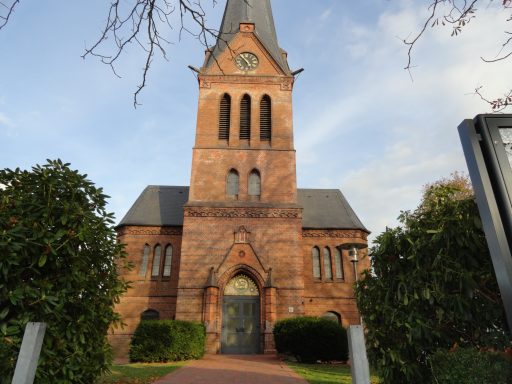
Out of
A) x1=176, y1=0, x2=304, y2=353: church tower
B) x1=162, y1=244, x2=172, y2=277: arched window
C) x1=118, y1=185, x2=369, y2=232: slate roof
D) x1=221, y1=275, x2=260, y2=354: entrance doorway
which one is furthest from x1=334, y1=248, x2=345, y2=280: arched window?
x1=162, y1=244, x2=172, y2=277: arched window

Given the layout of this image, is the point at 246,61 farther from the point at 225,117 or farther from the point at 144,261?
the point at 144,261

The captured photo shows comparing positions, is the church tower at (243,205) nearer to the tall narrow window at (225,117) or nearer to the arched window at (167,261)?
the tall narrow window at (225,117)

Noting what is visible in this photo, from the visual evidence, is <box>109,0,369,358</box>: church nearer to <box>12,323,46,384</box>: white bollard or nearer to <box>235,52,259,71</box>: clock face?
<box>235,52,259,71</box>: clock face

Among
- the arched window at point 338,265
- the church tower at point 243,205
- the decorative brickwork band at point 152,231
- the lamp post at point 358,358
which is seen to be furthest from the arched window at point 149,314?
the lamp post at point 358,358

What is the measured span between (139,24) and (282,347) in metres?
14.5

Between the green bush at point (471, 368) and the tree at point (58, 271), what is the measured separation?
193 inches

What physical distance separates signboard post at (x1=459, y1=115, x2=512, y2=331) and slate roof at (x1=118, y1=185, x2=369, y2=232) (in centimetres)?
2231

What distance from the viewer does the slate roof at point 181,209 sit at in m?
23.9

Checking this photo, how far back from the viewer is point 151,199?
26.3 meters

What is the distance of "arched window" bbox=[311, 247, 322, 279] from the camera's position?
2329 cm

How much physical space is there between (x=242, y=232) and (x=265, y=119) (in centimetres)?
739

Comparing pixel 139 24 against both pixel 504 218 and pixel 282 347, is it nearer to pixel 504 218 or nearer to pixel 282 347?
pixel 504 218

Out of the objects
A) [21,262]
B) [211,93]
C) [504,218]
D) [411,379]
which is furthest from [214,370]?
[211,93]

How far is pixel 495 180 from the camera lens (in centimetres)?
171
